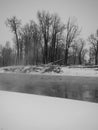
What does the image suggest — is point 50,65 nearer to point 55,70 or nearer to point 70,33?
point 55,70

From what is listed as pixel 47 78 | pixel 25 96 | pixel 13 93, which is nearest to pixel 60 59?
pixel 47 78

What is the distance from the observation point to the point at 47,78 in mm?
1614

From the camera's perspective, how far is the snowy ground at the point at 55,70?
1346mm

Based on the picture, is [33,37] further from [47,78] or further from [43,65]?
[47,78]

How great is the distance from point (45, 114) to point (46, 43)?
928mm

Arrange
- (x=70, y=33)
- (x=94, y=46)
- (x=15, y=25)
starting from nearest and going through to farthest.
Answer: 1. (x=94, y=46)
2. (x=70, y=33)
3. (x=15, y=25)

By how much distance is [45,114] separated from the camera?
1.55 meters

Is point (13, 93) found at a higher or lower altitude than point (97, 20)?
lower

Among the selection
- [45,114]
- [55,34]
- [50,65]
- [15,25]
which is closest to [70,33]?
[55,34]

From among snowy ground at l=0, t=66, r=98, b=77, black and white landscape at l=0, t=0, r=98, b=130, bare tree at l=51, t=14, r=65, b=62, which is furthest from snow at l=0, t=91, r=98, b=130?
bare tree at l=51, t=14, r=65, b=62

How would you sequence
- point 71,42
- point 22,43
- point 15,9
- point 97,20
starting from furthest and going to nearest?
point 15,9, point 22,43, point 71,42, point 97,20

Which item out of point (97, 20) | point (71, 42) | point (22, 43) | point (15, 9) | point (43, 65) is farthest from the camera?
point (15, 9)

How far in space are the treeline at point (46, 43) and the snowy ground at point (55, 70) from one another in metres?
0.07

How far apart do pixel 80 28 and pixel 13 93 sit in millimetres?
1375
